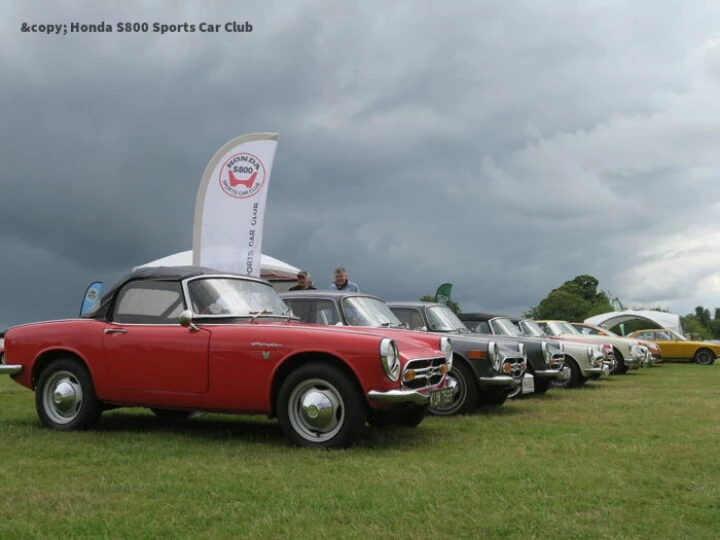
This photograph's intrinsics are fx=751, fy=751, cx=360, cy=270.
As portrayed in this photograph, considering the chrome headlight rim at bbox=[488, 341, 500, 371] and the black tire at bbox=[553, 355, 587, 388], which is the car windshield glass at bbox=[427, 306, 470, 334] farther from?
the black tire at bbox=[553, 355, 587, 388]

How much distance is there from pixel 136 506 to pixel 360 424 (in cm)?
228

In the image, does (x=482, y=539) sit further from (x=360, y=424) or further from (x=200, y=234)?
(x=200, y=234)

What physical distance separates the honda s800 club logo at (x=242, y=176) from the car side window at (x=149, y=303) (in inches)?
315

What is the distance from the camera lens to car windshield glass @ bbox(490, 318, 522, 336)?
13188 millimetres

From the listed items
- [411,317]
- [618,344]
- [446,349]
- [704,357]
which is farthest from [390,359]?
[704,357]

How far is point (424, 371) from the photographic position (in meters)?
6.68

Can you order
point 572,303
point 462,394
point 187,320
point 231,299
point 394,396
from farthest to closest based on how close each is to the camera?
point 572,303 → point 462,394 → point 231,299 → point 187,320 → point 394,396

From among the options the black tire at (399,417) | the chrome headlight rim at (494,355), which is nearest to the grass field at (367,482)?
the black tire at (399,417)

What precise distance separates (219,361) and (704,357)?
26.6 meters

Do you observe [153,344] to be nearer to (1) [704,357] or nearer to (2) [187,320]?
(2) [187,320]

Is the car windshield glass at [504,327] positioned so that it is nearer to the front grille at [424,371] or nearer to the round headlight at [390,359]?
the front grille at [424,371]

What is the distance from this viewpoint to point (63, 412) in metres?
7.53

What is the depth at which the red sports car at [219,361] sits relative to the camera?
20.7ft

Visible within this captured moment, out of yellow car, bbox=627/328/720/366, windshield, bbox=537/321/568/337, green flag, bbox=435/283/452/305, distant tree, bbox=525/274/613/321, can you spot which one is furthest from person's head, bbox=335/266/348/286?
distant tree, bbox=525/274/613/321
